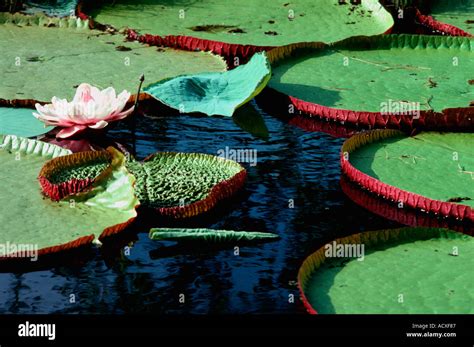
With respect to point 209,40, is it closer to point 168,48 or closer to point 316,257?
point 168,48

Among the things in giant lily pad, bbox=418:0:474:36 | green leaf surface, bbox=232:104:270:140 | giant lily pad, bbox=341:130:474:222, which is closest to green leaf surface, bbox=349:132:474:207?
giant lily pad, bbox=341:130:474:222

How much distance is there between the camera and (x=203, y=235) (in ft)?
14.2

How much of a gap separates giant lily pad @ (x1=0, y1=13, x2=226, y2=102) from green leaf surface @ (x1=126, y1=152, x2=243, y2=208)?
3.61 feet

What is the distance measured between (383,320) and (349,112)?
2.08 m

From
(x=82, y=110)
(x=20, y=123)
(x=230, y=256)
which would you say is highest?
(x=82, y=110)

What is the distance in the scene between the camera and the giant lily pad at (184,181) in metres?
4.61

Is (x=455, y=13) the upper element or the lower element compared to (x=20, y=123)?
upper

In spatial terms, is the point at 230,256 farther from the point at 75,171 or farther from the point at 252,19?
the point at 252,19

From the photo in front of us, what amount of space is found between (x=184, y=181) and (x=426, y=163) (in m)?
1.21

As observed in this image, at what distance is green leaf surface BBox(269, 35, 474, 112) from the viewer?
5.86m

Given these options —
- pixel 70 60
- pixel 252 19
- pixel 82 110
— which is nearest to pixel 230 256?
pixel 82 110

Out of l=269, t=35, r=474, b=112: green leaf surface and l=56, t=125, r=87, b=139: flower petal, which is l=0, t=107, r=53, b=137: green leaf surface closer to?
l=56, t=125, r=87, b=139: flower petal

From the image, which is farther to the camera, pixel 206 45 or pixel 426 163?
pixel 206 45

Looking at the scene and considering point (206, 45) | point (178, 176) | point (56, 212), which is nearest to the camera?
point (56, 212)
